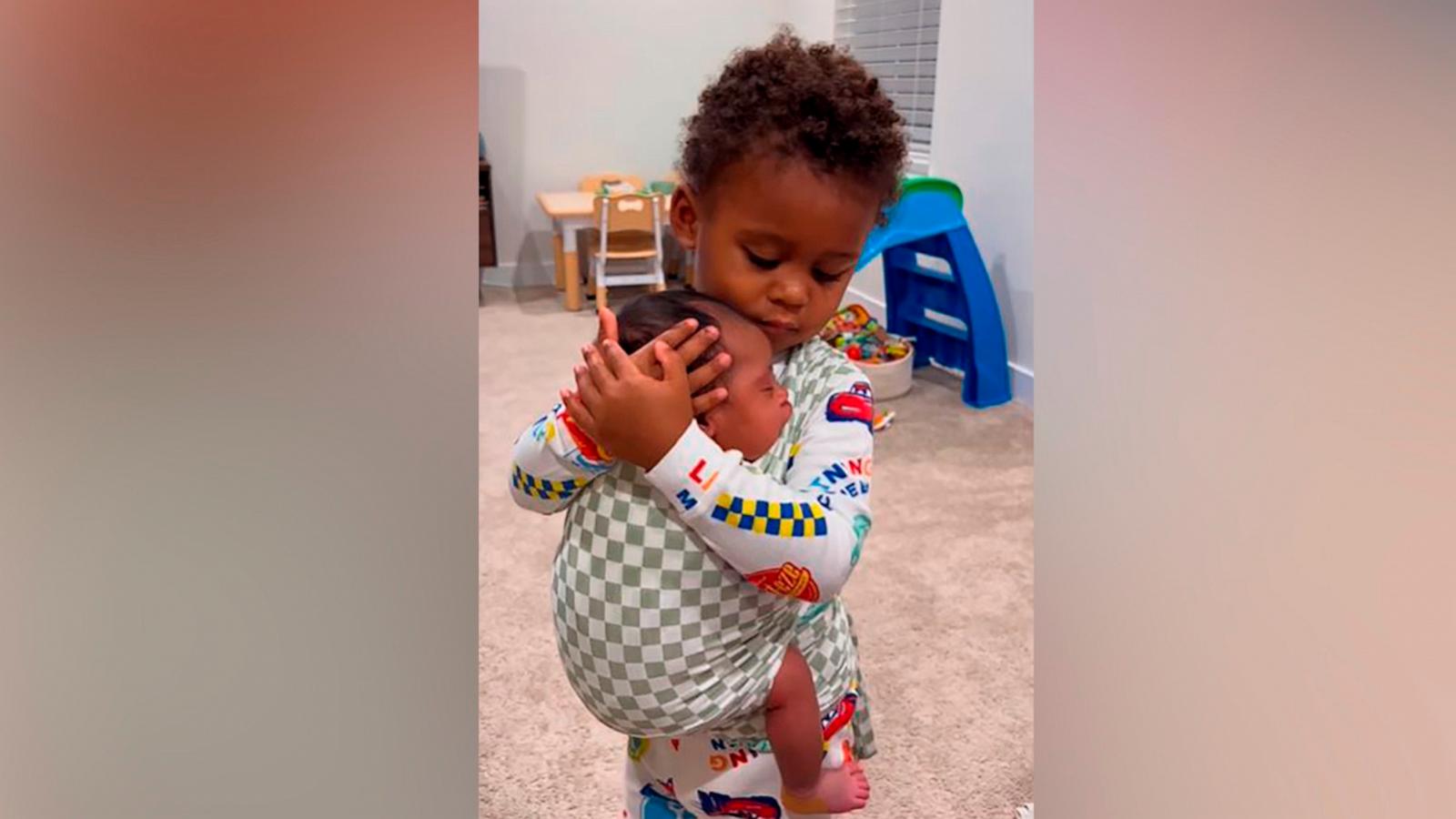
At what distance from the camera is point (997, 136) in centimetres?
304

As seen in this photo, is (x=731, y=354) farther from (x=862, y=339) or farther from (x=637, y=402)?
(x=862, y=339)

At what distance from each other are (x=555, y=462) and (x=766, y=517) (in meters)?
0.16

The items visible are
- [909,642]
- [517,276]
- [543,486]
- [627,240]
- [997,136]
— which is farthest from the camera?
[517,276]

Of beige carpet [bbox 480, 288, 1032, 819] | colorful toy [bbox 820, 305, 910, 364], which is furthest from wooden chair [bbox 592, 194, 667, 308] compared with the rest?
beige carpet [bbox 480, 288, 1032, 819]

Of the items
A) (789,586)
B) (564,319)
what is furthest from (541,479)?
(564,319)

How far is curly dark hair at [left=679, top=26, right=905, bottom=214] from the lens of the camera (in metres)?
0.68

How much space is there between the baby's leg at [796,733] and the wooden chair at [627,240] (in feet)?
11.6

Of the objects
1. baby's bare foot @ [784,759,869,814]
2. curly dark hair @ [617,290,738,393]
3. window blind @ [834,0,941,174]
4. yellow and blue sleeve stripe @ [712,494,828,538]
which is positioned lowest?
baby's bare foot @ [784,759,869,814]

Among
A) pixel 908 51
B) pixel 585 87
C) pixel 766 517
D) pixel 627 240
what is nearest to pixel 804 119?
pixel 766 517

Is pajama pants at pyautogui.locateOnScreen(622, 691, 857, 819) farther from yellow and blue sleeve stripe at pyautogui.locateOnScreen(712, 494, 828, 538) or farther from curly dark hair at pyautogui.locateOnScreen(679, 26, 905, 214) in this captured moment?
curly dark hair at pyautogui.locateOnScreen(679, 26, 905, 214)

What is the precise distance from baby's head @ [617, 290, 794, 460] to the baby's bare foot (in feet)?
0.85

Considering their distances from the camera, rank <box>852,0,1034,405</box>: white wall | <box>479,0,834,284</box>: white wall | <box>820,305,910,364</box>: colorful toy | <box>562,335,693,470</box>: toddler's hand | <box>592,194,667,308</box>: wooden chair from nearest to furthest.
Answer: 1. <box>562,335,693,470</box>: toddler's hand
2. <box>852,0,1034,405</box>: white wall
3. <box>820,305,910,364</box>: colorful toy
4. <box>592,194,667,308</box>: wooden chair
5. <box>479,0,834,284</box>: white wall
